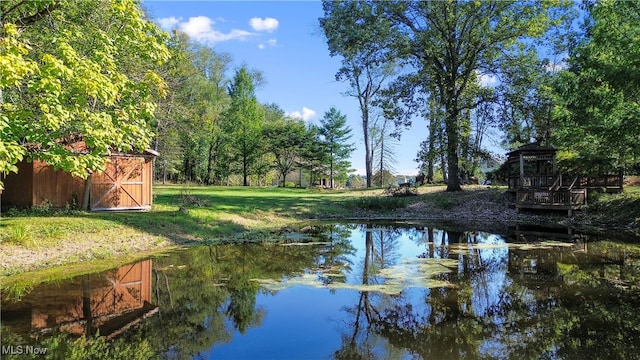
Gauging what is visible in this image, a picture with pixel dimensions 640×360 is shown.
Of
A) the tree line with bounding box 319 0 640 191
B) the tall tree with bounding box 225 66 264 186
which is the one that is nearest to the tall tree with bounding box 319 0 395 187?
the tree line with bounding box 319 0 640 191

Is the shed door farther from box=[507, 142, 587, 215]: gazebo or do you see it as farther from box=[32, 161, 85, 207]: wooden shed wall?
box=[507, 142, 587, 215]: gazebo

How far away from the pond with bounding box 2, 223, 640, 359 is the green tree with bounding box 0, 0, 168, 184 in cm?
296

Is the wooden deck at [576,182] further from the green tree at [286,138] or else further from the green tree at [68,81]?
the green tree at [286,138]

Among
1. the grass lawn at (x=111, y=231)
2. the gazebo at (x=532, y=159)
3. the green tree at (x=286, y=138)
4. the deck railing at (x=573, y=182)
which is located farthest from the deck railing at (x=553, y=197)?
the green tree at (x=286, y=138)

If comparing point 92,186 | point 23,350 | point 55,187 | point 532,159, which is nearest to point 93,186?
point 92,186

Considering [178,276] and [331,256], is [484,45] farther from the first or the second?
[178,276]

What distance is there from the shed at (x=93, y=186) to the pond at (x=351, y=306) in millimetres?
6709

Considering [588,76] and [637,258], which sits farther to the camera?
[588,76]

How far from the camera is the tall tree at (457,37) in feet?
74.0

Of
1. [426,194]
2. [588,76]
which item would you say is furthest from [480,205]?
[588,76]

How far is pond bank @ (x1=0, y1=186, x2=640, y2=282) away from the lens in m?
9.84

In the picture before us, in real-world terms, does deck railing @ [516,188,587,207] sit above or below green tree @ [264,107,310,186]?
below

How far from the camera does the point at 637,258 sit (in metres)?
10.1

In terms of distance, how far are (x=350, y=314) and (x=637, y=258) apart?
846 cm
